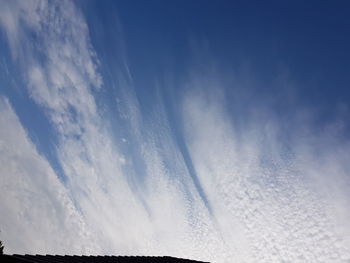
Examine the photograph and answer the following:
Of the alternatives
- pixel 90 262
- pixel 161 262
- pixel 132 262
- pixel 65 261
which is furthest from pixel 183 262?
pixel 65 261

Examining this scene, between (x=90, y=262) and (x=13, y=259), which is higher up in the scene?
(x=90, y=262)

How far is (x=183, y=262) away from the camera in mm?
30812

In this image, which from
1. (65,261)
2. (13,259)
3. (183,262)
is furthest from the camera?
(183,262)

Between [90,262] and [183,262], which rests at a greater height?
[183,262]

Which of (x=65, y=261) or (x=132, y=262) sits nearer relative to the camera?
(x=65, y=261)

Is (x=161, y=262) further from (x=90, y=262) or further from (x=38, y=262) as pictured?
(x=38, y=262)

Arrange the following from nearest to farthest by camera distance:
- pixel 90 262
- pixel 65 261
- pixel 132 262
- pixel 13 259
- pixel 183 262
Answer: pixel 13 259 → pixel 65 261 → pixel 90 262 → pixel 132 262 → pixel 183 262

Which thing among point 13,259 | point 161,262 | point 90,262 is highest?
point 161,262

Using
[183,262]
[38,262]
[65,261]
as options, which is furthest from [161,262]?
[38,262]

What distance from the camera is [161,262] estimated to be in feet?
98.0

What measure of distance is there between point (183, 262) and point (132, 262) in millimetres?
4977

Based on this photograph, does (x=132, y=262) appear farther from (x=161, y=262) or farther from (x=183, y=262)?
(x=183, y=262)

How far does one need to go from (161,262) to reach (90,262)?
21.2 feet

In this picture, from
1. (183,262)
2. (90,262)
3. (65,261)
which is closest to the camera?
(65,261)
